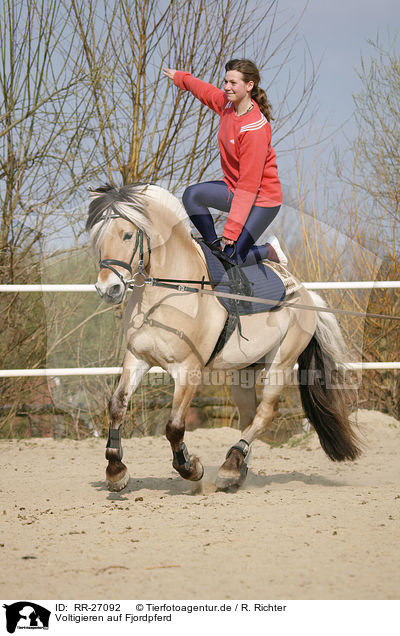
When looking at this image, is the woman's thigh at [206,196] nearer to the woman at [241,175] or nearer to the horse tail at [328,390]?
the woman at [241,175]

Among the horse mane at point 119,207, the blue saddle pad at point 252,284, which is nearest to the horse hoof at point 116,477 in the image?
the blue saddle pad at point 252,284

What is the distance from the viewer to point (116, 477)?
3695 mm

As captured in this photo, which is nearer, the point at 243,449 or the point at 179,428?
the point at 179,428

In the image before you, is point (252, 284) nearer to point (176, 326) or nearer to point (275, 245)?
point (275, 245)

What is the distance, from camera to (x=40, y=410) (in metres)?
6.44

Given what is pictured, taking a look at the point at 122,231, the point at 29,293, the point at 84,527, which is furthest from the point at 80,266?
the point at 84,527

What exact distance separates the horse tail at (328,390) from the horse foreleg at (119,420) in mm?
1358

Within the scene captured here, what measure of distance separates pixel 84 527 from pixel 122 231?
1439 millimetres

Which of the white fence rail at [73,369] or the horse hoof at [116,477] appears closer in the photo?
the horse hoof at [116,477]

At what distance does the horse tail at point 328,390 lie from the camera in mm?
4516

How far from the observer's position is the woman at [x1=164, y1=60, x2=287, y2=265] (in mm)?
3783

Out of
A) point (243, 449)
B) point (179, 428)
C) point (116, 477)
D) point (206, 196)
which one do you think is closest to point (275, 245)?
point (206, 196)
